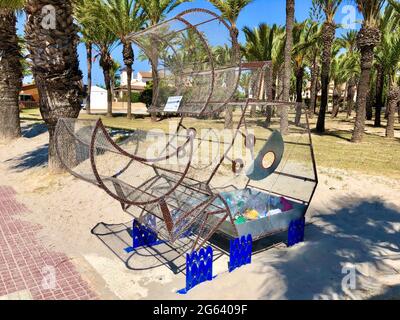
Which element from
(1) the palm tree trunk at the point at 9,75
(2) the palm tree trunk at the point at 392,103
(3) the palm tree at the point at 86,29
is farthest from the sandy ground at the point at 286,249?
(3) the palm tree at the point at 86,29

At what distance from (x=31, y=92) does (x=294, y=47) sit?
39179 millimetres

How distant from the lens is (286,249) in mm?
5988

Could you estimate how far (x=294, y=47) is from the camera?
23.3 m

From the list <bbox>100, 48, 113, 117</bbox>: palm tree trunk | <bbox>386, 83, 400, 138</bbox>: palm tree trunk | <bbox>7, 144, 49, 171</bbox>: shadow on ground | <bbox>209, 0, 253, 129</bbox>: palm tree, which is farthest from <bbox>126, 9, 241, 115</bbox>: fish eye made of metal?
<bbox>100, 48, 113, 117</bbox>: palm tree trunk

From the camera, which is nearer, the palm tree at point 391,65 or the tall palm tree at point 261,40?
the palm tree at point 391,65

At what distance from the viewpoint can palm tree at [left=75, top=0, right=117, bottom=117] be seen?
79.7 feet

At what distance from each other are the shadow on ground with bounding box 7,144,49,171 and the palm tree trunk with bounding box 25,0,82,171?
2.05 meters

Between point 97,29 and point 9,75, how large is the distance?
14961mm

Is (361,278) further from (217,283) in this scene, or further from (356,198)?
(356,198)

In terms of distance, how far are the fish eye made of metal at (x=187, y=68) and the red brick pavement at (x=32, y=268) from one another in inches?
115

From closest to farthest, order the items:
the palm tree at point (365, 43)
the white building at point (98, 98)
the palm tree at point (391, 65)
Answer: the palm tree at point (365, 43), the palm tree at point (391, 65), the white building at point (98, 98)

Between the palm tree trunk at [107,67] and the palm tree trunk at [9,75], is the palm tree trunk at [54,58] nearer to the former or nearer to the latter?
the palm tree trunk at [9,75]

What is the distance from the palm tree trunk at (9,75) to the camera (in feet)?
49.9
